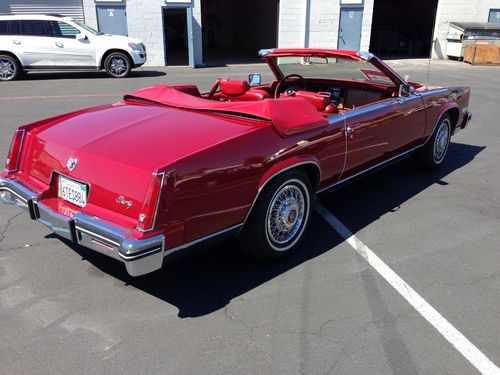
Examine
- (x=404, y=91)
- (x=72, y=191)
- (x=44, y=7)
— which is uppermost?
(x=44, y=7)

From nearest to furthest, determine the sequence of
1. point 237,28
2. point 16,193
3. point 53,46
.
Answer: point 16,193
point 53,46
point 237,28

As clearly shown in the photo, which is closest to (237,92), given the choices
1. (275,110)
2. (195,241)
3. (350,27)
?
(275,110)

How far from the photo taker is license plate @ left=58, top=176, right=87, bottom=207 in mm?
3098

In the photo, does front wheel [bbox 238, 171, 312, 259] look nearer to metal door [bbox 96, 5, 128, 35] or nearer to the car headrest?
the car headrest

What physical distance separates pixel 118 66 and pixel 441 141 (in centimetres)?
1104

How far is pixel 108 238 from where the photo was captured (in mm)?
2779

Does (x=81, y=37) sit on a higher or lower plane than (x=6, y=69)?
higher

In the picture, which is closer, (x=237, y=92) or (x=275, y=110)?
(x=275, y=110)

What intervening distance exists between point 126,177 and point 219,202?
604mm

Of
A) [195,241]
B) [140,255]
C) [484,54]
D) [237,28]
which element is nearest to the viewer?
[140,255]

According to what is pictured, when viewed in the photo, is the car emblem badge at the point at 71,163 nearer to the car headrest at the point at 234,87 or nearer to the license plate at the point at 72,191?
the license plate at the point at 72,191

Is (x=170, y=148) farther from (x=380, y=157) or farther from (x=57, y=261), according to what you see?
(x=380, y=157)

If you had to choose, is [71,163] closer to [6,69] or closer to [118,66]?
[118,66]

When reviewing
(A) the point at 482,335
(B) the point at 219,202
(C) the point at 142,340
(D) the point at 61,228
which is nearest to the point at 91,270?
(D) the point at 61,228
